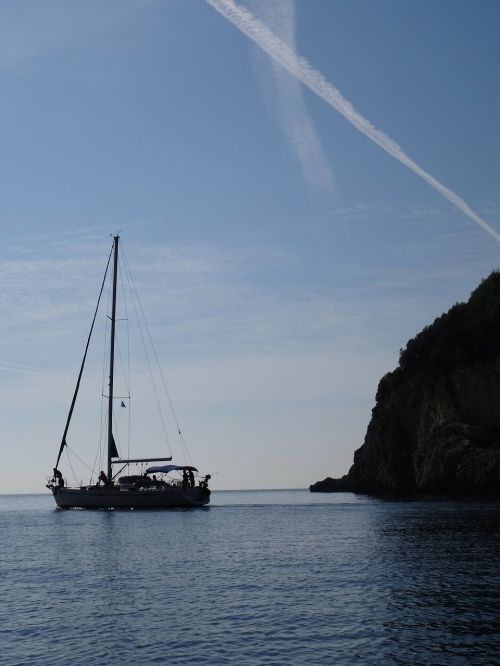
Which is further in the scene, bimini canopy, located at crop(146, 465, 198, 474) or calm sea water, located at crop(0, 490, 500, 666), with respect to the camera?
bimini canopy, located at crop(146, 465, 198, 474)

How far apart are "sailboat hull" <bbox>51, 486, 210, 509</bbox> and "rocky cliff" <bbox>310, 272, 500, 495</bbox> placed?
120ft

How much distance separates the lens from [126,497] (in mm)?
81500

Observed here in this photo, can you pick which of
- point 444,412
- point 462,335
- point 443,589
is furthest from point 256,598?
point 462,335

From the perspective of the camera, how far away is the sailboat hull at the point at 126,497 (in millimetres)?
81562

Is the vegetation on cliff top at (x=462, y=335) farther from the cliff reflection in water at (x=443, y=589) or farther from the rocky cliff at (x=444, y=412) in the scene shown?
the cliff reflection in water at (x=443, y=589)

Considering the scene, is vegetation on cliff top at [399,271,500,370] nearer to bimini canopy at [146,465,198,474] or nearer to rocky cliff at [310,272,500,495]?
rocky cliff at [310,272,500,495]

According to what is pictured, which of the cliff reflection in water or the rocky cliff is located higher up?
the rocky cliff

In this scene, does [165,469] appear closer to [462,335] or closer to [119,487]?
[119,487]

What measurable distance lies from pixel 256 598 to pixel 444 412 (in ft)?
283

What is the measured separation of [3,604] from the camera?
91.7 ft

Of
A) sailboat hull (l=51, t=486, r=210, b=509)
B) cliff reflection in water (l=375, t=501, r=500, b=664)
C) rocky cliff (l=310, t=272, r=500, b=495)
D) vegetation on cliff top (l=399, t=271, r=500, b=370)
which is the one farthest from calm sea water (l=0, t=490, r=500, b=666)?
vegetation on cliff top (l=399, t=271, r=500, b=370)

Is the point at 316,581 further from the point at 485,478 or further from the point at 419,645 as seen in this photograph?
the point at 485,478

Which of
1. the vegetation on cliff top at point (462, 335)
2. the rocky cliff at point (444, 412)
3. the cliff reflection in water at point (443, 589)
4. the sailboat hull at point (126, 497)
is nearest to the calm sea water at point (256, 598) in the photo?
the cliff reflection in water at point (443, 589)

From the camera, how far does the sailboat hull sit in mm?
81562
